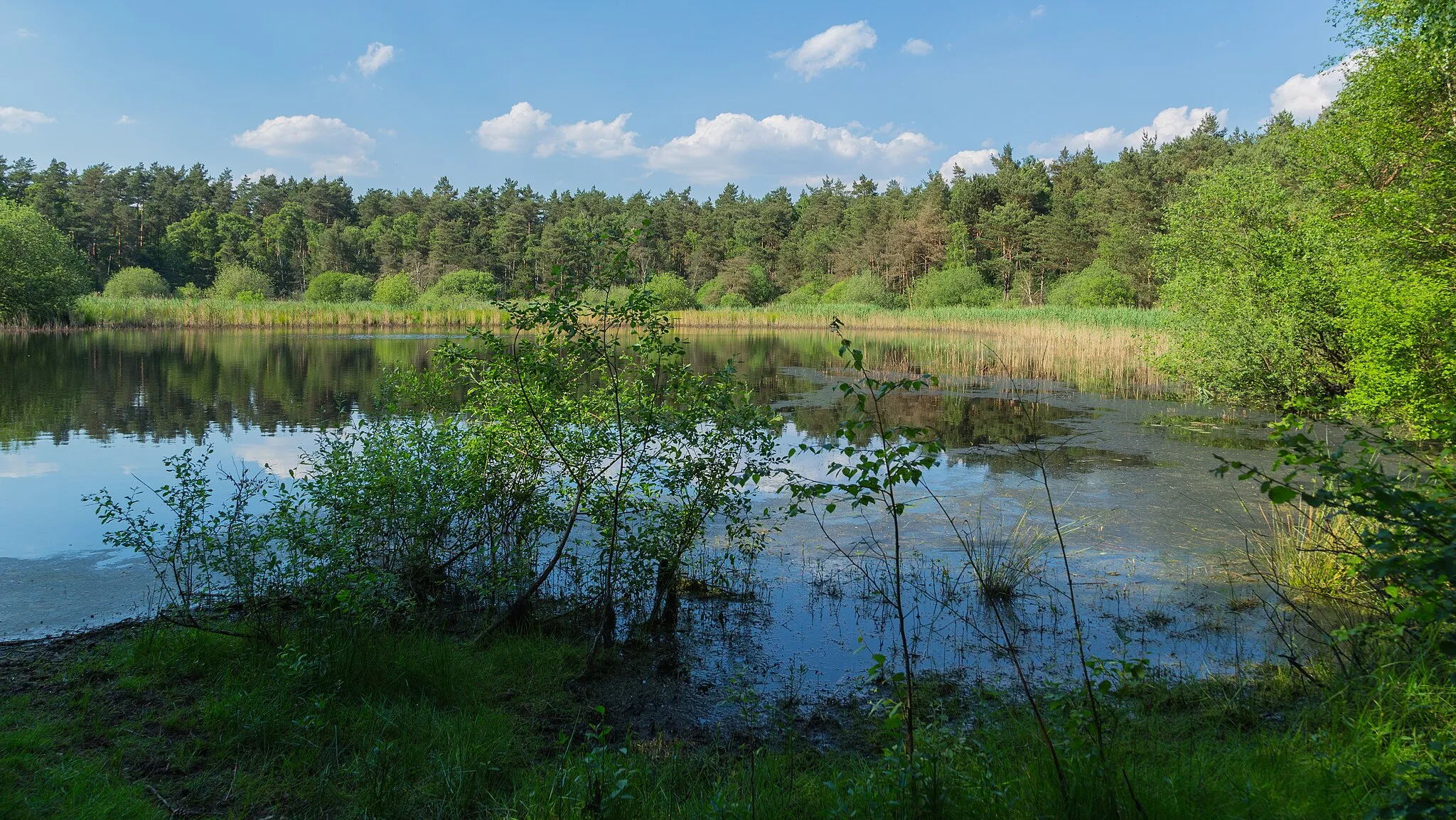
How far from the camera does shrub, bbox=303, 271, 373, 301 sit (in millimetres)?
55500

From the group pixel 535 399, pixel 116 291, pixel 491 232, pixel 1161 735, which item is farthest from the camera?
pixel 491 232

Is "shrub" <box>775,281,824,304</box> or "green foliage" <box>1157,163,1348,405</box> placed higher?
"shrub" <box>775,281,824,304</box>

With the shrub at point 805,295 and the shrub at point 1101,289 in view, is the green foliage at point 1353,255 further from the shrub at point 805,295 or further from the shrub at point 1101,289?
the shrub at point 805,295

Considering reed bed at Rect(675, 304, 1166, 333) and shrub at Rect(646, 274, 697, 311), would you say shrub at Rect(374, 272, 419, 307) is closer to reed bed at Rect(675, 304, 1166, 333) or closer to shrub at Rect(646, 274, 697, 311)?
shrub at Rect(646, 274, 697, 311)

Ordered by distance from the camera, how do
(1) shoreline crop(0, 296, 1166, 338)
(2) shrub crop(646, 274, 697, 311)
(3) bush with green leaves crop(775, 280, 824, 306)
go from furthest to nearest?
(3) bush with green leaves crop(775, 280, 824, 306) → (2) shrub crop(646, 274, 697, 311) → (1) shoreline crop(0, 296, 1166, 338)

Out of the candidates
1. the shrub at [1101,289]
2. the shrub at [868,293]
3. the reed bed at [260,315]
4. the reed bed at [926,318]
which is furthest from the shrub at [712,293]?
the shrub at [1101,289]

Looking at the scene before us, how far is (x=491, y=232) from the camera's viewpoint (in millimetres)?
70062

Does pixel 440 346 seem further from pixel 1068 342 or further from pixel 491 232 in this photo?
pixel 491 232

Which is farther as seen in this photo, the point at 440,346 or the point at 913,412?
the point at 913,412

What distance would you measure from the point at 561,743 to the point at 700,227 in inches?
2956

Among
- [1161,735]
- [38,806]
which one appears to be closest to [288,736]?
[38,806]

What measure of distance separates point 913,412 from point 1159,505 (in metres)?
7.46

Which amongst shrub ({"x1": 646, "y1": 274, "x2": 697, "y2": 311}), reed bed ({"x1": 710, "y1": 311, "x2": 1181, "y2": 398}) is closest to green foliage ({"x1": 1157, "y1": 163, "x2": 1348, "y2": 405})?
reed bed ({"x1": 710, "y1": 311, "x2": 1181, "y2": 398})

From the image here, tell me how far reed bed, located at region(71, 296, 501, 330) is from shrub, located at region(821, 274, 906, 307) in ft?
70.5
